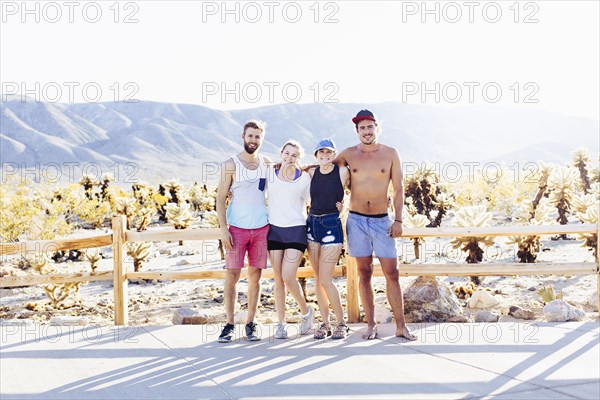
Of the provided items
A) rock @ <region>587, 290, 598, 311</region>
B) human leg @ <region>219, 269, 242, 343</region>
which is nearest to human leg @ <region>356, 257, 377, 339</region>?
human leg @ <region>219, 269, 242, 343</region>

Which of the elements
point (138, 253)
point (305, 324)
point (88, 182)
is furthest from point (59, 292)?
point (88, 182)

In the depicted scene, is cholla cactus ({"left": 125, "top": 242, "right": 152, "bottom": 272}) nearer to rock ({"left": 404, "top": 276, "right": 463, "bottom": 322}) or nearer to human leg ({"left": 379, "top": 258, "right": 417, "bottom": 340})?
rock ({"left": 404, "top": 276, "right": 463, "bottom": 322})

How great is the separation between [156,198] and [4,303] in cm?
1357

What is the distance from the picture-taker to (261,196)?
20.6 feet

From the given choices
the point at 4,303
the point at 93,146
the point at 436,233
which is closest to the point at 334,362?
the point at 436,233

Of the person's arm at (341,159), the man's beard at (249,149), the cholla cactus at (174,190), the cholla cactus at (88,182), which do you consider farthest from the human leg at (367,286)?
the cholla cactus at (88,182)

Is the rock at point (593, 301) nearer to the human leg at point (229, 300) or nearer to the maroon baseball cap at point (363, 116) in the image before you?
the maroon baseball cap at point (363, 116)

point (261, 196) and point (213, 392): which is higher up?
point (261, 196)

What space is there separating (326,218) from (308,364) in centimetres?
136

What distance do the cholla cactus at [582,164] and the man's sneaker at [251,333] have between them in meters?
23.3

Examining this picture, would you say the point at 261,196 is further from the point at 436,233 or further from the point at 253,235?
the point at 436,233

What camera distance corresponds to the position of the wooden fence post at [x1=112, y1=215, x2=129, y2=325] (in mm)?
7199

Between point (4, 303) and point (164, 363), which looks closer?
point (164, 363)

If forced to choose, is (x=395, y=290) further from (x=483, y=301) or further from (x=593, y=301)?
(x=593, y=301)
